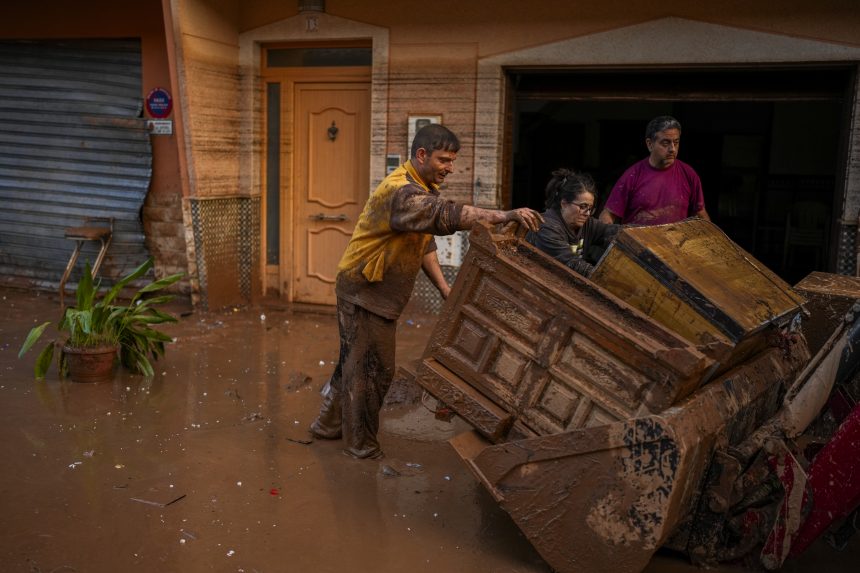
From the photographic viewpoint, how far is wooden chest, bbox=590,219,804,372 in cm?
362

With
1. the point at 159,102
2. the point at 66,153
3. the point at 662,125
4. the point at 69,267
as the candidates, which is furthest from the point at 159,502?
the point at 66,153

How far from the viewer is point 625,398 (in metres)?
3.56

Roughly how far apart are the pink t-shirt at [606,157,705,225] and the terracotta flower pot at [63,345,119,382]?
12.5 feet

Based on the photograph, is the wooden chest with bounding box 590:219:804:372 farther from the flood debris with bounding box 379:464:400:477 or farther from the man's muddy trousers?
the flood debris with bounding box 379:464:400:477

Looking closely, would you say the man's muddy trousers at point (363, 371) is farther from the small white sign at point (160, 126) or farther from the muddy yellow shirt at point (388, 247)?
the small white sign at point (160, 126)

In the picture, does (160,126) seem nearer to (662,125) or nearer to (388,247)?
(388,247)

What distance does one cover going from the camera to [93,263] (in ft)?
31.8

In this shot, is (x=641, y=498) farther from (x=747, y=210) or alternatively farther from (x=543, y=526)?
(x=747, y=210)

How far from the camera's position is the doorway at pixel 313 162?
8914mm

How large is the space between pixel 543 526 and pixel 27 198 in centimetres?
858

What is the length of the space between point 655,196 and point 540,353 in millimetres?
2503

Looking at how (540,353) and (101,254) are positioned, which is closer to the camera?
(540,353)

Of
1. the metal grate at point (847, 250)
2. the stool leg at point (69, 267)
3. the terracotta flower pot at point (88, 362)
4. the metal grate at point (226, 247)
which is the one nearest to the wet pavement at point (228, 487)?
the terracotta flower pot at point (88, 362)

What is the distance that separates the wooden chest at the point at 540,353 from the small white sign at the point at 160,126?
626 centimetres
